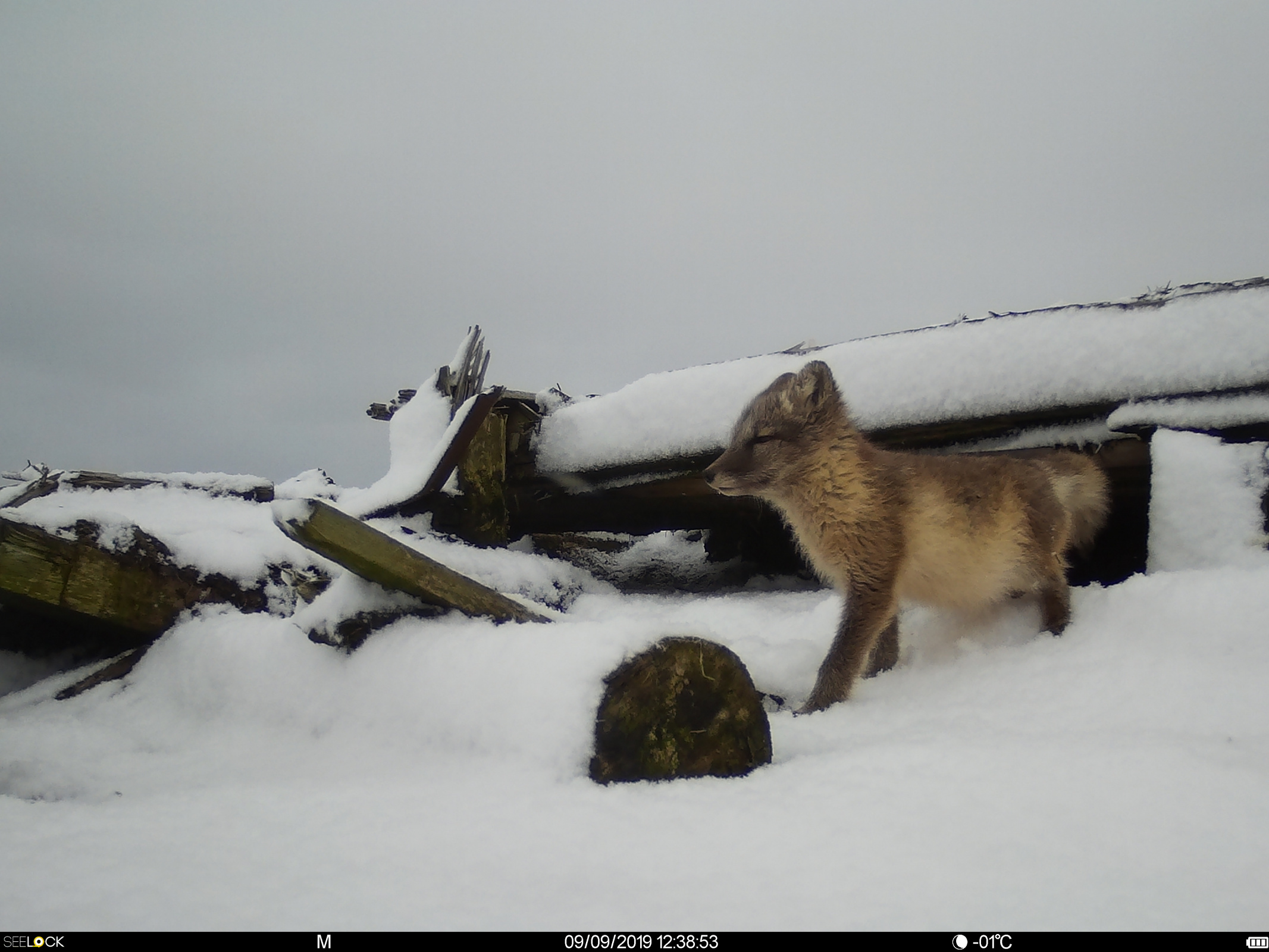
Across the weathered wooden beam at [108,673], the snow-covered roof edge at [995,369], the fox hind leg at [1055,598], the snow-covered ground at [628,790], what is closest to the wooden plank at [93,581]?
the weathered wooden beam at [108,673]

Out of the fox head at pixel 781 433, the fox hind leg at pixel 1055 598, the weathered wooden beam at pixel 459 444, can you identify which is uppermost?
the weathered wooden beam at pixel 459 444

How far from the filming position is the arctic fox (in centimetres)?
301

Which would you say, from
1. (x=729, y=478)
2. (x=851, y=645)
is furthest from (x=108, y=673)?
(x=851, y=645)

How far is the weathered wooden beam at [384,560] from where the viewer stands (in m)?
2.31

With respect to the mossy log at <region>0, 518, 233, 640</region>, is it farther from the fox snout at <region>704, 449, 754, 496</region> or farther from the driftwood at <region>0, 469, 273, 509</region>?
the fox snout at <region>704, 449, 754, 496</region>

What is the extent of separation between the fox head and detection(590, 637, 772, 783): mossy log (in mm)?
1274

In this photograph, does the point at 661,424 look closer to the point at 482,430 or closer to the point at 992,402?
the point at 482,430

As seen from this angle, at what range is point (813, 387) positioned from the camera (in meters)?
3.20

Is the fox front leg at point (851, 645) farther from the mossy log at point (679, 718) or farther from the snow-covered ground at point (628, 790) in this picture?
the mossy log at point (679, 718)

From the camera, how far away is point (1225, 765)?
1824 millimetres

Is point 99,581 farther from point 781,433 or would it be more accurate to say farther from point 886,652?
point 886,652
